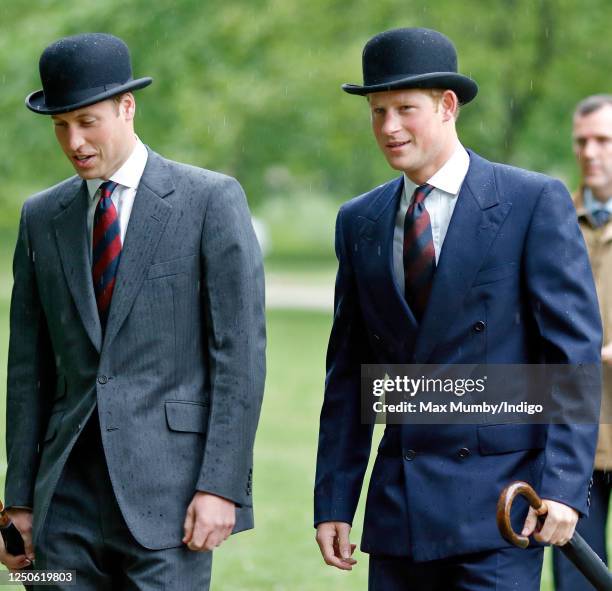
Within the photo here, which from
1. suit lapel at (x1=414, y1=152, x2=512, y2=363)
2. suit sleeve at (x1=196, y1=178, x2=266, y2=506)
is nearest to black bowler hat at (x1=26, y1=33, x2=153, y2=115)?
suit sleeve at (x1=196, y1=178, x2=266, y2=506)

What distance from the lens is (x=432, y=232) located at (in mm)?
4680

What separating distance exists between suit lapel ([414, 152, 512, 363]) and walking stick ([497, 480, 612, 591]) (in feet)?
1.89

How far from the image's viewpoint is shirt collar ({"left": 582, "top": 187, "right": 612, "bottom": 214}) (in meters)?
6.77

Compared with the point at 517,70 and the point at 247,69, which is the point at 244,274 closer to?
the point at 517,70

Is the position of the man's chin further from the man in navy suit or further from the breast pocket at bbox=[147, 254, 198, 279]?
the man in navy suit

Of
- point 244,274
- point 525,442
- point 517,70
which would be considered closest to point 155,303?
point 244,274

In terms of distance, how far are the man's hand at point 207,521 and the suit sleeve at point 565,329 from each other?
97 cm

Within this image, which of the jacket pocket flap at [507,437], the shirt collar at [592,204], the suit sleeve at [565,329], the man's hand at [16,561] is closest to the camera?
the suit sleeve at [565,329]

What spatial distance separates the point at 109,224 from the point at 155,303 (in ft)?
1.02

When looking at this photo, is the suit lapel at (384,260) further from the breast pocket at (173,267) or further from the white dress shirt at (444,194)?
the breast pocket at (173,267)

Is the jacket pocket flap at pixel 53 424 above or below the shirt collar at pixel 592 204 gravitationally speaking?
below

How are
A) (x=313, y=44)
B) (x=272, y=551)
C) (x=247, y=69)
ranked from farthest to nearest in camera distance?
(x=247, y=69) → (x=313, y=44) → (x=272, y=551)

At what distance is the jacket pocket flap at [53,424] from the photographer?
4.84m

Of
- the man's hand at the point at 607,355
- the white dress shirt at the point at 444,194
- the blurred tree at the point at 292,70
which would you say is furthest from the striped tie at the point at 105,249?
the blurred tree at the point at 292,70
